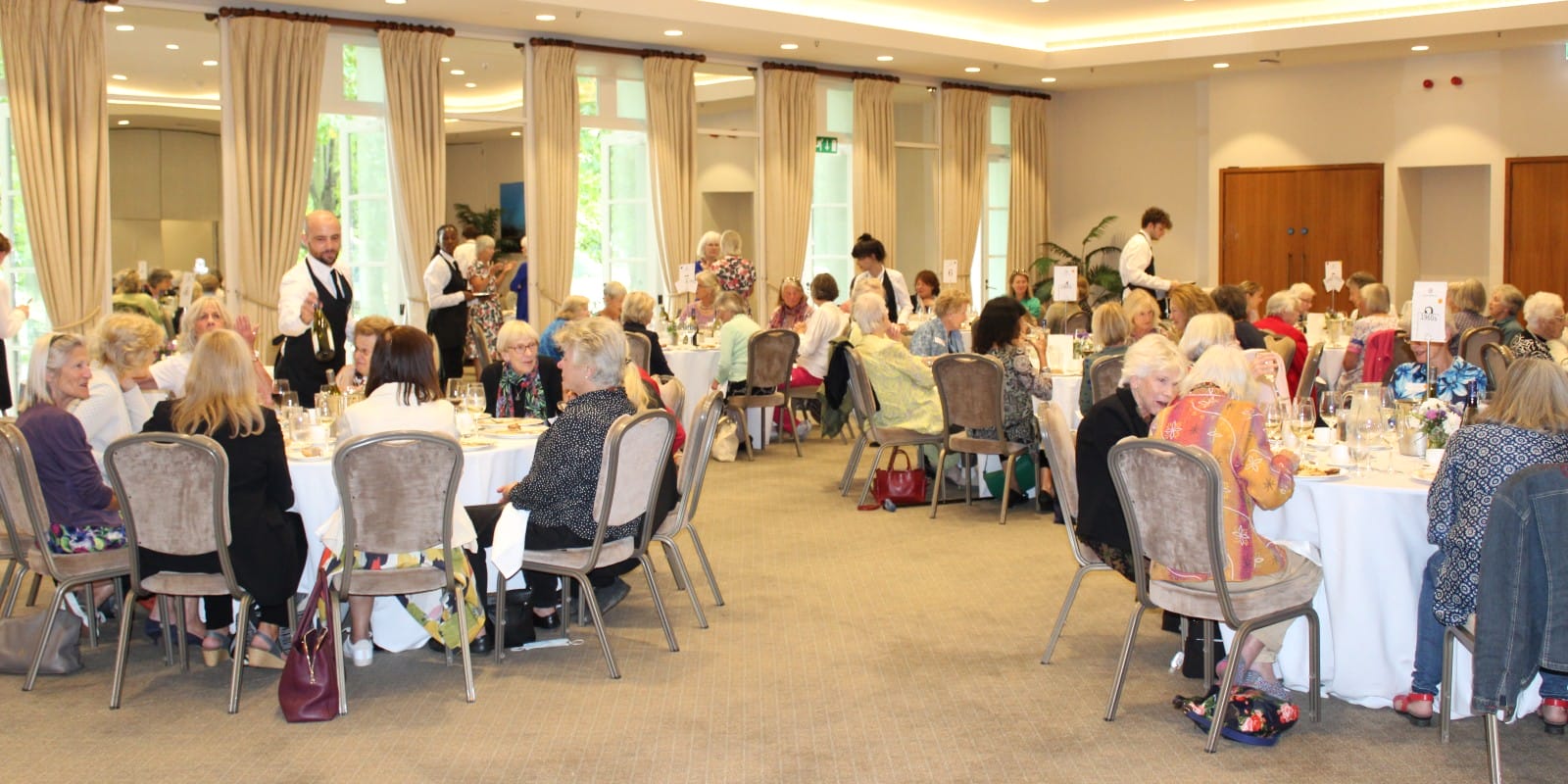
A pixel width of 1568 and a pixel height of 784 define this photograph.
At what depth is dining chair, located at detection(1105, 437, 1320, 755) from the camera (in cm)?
411

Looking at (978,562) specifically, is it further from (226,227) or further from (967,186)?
(967,186)

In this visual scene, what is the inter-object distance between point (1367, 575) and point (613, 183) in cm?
978

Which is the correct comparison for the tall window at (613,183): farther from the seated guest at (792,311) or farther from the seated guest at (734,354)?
the seated guest at (734,354)

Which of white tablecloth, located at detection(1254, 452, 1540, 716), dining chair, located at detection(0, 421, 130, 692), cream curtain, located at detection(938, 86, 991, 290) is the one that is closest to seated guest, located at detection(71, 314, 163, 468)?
dining chair, located at detection(0, 421, 130, 692)

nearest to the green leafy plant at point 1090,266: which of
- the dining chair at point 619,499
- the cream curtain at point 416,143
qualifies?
the cream curtain at point 416,143

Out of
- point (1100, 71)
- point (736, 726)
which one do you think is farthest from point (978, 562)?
point (1100, 71)

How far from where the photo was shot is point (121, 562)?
4965 millimetres

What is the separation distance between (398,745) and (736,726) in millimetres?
1055

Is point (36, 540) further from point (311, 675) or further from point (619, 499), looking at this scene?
point (619, 499)

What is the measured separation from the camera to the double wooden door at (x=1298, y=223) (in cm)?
1463

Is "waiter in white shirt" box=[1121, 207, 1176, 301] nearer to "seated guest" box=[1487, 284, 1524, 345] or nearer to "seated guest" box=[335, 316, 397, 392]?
"seated guest" box=[1487, 284, 1524, 345]

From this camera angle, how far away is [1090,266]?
56.5ft

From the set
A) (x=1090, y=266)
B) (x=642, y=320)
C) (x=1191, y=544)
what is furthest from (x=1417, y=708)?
(x=1090, y=266)

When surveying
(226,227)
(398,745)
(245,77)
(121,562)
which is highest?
(245,77)
